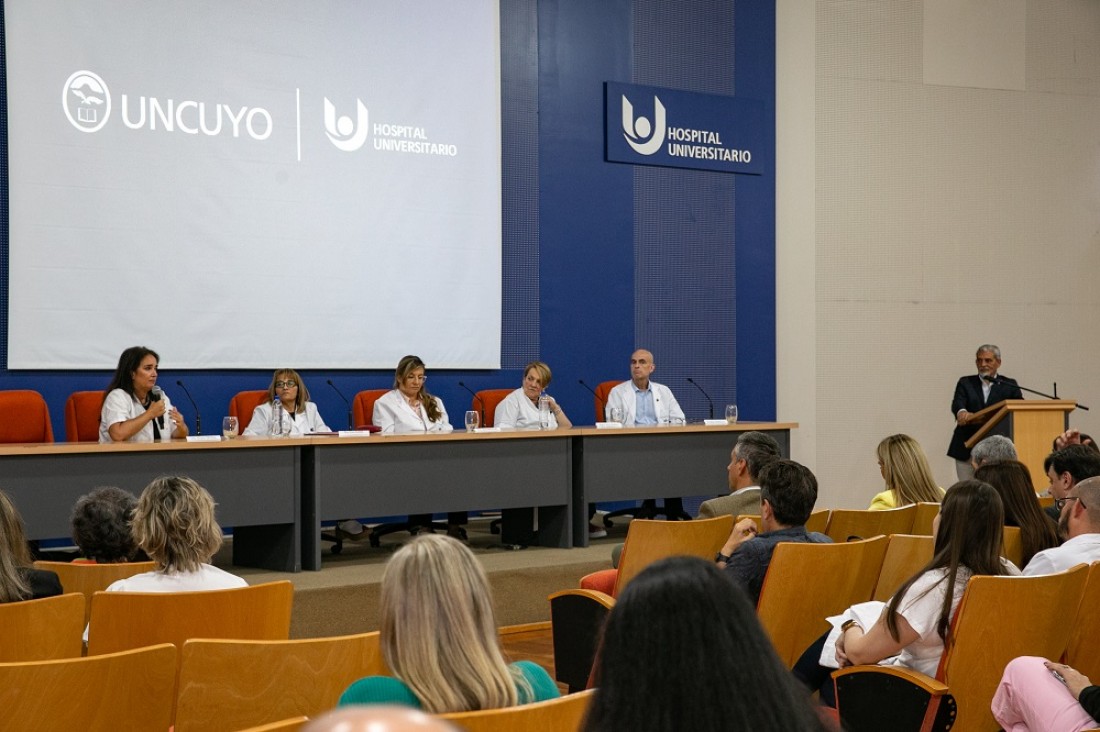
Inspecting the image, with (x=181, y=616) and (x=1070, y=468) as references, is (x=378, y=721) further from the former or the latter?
(x=1070, y=468)

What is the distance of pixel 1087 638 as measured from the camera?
2979 millimetres

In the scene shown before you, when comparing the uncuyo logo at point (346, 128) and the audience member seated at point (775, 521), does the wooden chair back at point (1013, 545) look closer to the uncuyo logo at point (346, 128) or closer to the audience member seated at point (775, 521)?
the audience member seated at point (775, 521)

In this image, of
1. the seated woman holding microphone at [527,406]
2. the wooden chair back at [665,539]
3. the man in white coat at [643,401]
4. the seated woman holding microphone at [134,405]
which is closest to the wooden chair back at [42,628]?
the wooden chair back at [665,539]

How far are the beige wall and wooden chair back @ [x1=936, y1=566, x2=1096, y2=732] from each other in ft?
23.9

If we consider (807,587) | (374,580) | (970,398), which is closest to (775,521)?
(807,587)

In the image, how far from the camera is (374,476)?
6316mm

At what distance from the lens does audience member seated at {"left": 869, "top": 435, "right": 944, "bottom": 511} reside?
4.57 meters

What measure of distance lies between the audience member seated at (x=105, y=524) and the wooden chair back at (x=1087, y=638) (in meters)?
2.61

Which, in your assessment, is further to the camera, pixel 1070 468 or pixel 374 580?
pixel 374 580

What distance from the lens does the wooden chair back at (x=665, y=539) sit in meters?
3.90

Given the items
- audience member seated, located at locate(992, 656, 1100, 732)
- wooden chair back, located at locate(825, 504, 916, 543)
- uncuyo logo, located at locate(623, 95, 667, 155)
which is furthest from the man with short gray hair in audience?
uncuyo logo, located at locate(623, 95, 667, 155)

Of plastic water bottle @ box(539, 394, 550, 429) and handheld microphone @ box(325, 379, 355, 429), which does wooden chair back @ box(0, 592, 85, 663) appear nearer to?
plastic water bottle @ box(539, 394, 550, 429)

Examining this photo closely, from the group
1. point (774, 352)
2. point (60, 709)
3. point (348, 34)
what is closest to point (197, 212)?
point (348, 34)

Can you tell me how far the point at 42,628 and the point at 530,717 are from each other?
1.40m
